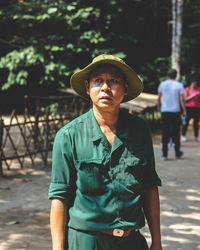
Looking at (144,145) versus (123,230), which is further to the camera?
(144,145)

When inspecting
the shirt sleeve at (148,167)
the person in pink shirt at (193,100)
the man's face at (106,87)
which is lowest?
the person in pink shirt at (193,100)

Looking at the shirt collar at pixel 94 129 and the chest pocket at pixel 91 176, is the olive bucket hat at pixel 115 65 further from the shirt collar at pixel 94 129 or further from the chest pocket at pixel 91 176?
the chest pocket at pixel 91 176

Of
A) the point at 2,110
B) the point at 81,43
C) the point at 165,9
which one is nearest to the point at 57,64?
the point at 81,43

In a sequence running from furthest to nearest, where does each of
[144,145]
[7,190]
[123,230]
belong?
[7,190]
[144,145]
[123,230]

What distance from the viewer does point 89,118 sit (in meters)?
2.00

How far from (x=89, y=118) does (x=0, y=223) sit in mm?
3240

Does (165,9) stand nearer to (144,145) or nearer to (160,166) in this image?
(160,166)

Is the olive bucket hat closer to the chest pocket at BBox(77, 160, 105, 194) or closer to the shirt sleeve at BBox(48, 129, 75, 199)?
the shirt sleeve at BBox(48, 129, 75, 199)

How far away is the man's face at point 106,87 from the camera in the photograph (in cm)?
195

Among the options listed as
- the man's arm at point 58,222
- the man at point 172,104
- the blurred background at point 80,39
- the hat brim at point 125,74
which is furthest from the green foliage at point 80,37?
the man's arm at point 58,222

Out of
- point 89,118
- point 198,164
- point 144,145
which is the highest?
point 89,118

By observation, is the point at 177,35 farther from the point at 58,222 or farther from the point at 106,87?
the point at 58,222

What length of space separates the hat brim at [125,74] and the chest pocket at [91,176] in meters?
0.46

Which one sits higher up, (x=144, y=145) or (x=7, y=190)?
(x=144, y=145)
